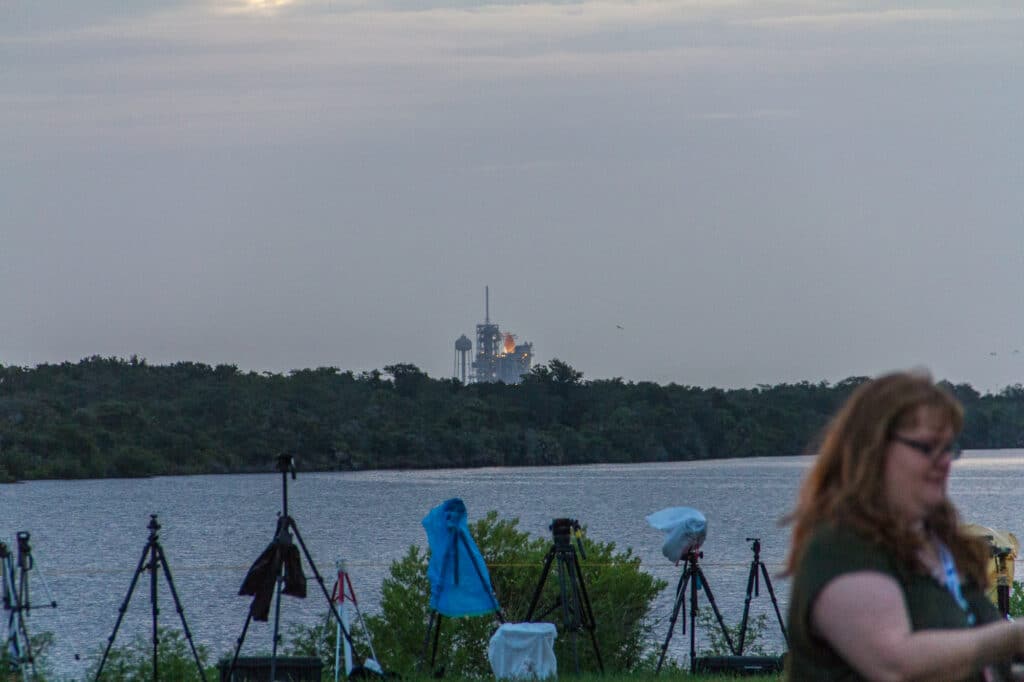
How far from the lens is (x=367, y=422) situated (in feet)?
370

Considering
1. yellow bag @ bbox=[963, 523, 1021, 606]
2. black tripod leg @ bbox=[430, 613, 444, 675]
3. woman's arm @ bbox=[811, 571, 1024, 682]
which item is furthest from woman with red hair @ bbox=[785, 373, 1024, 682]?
black tripod leg @ bbox=[430, 613, 444, 675]

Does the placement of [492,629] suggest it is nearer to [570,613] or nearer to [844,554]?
[570,613]

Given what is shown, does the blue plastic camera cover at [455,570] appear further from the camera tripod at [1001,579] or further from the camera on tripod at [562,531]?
the camera tripod at [1001,579]

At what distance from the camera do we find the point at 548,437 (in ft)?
409

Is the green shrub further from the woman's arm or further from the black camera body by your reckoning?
the woman's arm

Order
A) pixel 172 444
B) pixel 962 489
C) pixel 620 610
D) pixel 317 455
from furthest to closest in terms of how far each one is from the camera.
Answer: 1. pixel 317 455
2. pixel 172 444
3. pixel 962 489
4. pixel 620 610

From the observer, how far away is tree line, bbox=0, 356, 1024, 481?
98500 millimetres

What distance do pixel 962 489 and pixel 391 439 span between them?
41.7 m

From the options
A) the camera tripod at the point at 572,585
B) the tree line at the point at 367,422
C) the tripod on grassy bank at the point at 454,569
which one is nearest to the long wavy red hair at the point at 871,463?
the camera tripod at the point at 572,585

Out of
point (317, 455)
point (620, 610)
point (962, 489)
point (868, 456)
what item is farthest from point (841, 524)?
point (317, 455)

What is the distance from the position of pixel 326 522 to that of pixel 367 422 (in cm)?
Answer: 5216

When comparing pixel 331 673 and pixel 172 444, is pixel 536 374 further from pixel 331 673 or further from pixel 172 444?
pixel 331 673

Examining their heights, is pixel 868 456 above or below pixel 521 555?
above

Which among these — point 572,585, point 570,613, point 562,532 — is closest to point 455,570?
point 562,532
